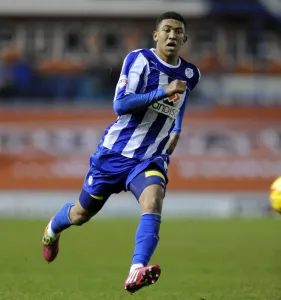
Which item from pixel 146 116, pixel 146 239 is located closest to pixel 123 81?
pixel 146 116

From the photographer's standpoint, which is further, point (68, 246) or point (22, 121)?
point (22, 121)

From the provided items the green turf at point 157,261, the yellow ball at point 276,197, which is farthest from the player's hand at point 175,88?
the yellow ball at point 276,197

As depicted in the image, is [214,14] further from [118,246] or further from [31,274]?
[31,274]

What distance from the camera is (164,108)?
288 inches

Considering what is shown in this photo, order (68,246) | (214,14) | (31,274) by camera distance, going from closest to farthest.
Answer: (31,274) < (68,246) < (214,14)

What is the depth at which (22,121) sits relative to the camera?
2170 centimetres

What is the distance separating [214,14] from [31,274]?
926 inches

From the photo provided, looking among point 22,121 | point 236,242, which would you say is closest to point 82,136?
point 22,121

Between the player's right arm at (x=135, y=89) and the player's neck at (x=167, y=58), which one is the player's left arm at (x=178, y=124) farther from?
the player's right arm at (x=135, y=89)

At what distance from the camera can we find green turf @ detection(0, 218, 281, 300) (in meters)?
7.89

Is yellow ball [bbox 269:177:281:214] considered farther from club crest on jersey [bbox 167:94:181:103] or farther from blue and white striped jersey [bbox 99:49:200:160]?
club crest on jersey [bbox 167:94:181:103]

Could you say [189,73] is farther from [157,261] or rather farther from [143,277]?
[157,261]

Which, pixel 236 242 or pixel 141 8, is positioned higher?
pixel 141 8

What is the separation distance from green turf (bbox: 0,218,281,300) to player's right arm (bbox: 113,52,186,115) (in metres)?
Result: 1.57
